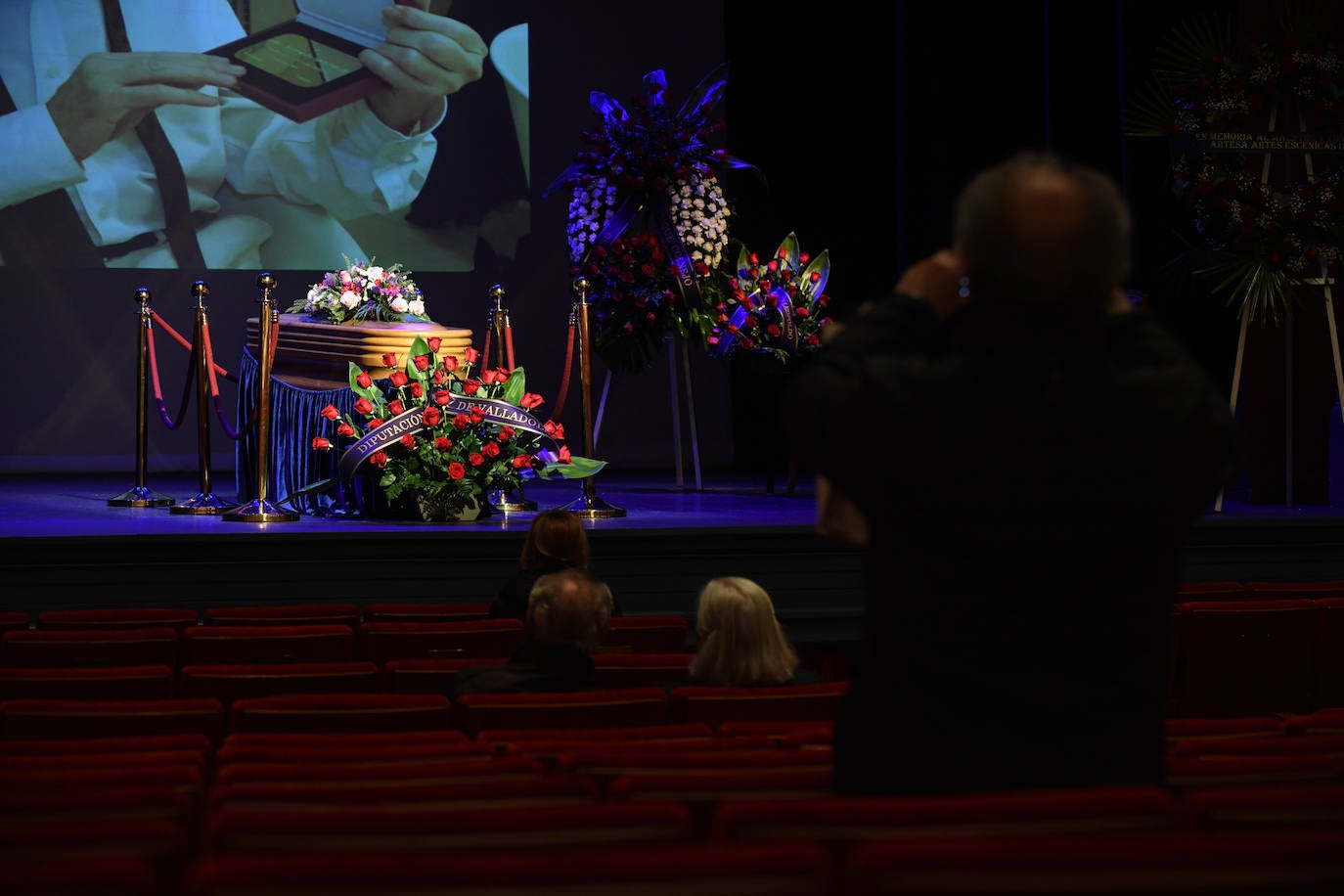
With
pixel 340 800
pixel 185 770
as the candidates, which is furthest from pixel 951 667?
pixel 185 770

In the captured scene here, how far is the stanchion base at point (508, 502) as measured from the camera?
25.2ft

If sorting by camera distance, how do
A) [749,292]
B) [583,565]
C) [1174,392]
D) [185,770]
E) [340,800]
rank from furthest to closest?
[749,292] → [583,565] → [185,770] → [340,800] → [1174,392]

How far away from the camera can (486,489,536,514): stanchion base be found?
25.2 ft

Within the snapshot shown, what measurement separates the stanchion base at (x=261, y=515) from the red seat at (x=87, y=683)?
134 inches

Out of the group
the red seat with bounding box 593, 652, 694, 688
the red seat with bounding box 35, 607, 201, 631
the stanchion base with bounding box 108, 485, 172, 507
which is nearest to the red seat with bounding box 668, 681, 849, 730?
the red seat with bounding box 593, 652, 694, 688

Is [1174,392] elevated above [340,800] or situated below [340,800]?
above

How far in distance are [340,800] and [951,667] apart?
2.26 feet

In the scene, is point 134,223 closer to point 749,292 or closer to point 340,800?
point 749,292

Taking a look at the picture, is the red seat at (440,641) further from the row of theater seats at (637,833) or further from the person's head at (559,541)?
the row of theater seats at (637,833)

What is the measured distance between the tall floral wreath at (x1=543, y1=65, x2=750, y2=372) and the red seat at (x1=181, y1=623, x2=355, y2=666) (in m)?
4.72

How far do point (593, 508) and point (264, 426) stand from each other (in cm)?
164

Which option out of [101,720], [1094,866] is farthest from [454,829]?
[101,720]

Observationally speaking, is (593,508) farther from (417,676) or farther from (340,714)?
(340,714)

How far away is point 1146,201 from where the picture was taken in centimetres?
916
